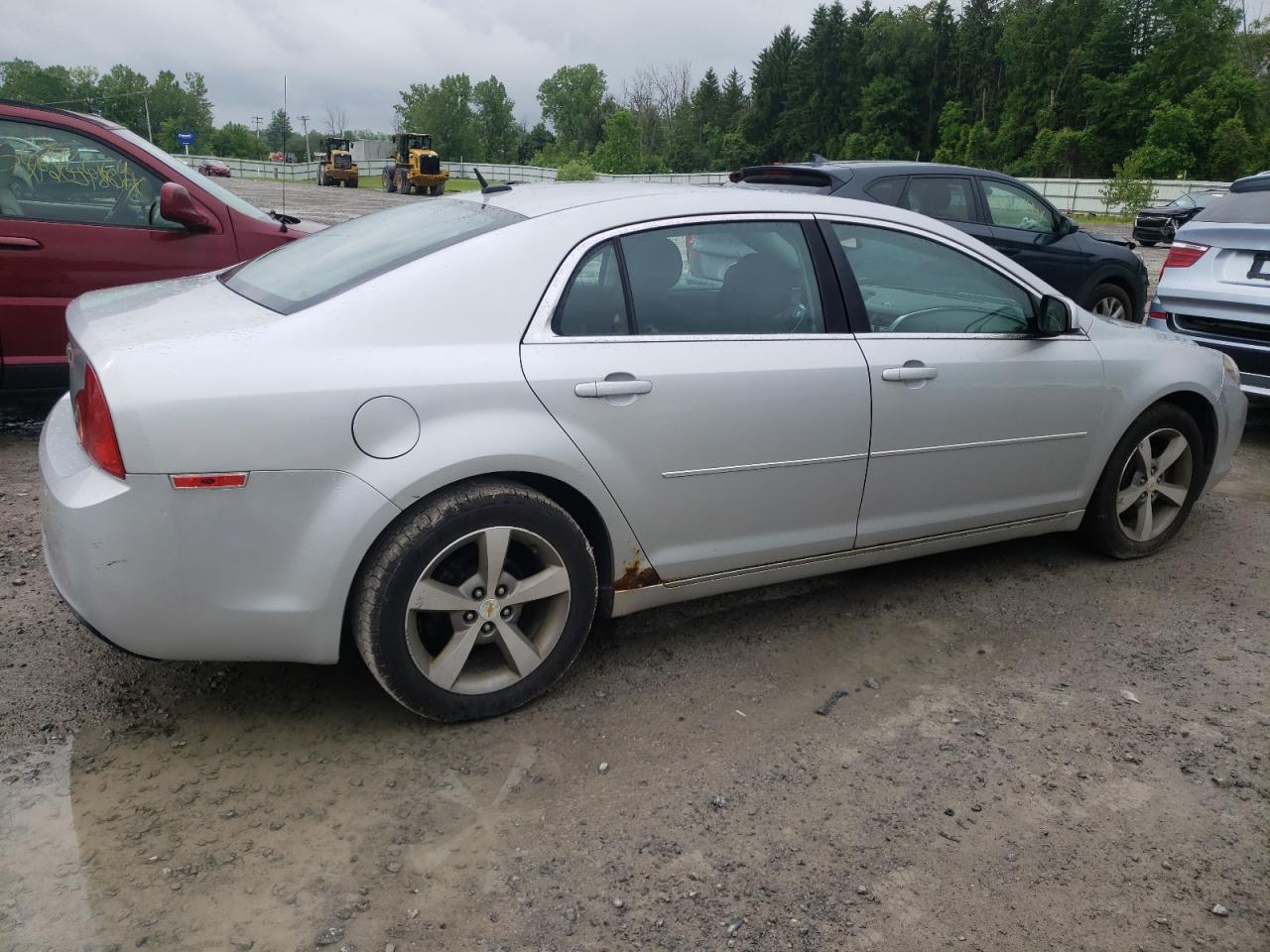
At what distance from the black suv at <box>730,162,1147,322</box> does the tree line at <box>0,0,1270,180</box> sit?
29820mm

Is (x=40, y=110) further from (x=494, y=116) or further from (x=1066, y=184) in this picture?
(x=494, y=116)

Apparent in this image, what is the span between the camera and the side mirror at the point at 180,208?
5375 millimetres

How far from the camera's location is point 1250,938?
2.37m

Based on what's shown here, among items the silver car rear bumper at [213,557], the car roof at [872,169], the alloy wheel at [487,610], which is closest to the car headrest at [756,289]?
the alloy wheel at [487,610]

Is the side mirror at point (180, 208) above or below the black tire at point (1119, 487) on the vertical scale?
above

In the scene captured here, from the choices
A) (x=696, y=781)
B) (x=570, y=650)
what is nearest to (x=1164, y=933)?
→ (x=696, y=781)

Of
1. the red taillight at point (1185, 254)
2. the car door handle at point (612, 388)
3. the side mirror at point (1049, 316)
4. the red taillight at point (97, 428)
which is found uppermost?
the red taillight at point (1185, 254)

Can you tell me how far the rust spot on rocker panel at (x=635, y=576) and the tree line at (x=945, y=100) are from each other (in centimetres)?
3740

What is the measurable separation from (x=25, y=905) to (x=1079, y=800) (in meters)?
2.63

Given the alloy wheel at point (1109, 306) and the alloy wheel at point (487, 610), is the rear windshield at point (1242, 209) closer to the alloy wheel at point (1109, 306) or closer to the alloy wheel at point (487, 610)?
the alloy wheel at point (1109, 306)

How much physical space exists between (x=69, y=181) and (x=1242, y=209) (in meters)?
7.01

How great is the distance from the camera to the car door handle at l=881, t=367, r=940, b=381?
3648 mm

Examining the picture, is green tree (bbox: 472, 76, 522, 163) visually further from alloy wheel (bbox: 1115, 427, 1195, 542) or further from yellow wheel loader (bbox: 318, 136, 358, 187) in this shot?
alloy wheel (bbox: 1115, 427, 1195, 542)

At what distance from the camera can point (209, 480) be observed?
2.63 m
